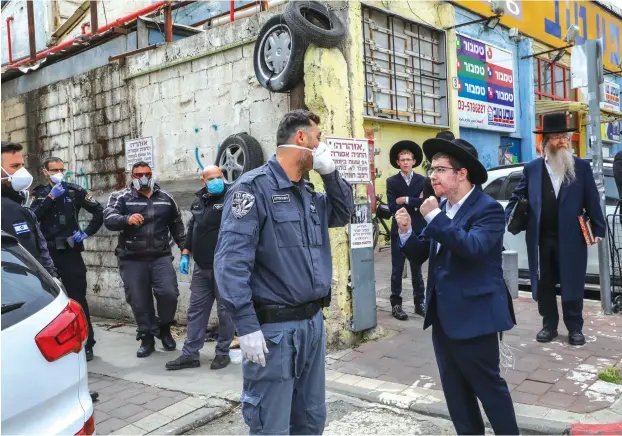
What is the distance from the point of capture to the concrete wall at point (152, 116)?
6102 mm

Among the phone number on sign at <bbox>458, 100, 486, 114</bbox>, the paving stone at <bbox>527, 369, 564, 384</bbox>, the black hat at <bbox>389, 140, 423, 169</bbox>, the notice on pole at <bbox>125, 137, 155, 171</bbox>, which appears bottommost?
the paving stone at <bbox>527, 369, 564, 384</bbox>

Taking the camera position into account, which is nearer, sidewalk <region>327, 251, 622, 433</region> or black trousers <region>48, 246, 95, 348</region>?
sidewalk <region>327, 251, 622, 433</region>

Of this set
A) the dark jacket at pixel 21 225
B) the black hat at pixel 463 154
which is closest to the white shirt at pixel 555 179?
A: the black hat at pixel 463 154

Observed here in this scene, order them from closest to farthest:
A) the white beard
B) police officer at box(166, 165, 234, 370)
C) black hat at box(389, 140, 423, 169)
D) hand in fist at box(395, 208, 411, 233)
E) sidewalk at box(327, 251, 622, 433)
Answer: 1. hand in fist at box(395, 208, 411, 233)
2. sidewalk at box(327, 251, 622, 433)
3. the white beard
4. police officer at box(166, 165, 234, 370)
5. black hat at box(389, 140, 423, 169)

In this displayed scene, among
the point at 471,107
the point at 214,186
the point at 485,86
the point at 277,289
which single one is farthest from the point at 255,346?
the point at 485,86

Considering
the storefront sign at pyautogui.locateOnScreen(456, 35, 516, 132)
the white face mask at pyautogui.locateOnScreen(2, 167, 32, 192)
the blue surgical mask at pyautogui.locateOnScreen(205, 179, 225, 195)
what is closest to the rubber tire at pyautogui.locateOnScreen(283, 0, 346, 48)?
the blue surgical mask at pyautogui.locateOnScreen(205, 179, 225, 195)

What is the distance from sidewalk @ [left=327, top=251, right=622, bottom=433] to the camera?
3904 millimetres

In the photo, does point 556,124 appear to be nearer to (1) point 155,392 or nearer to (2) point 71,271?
(1) point 155,392

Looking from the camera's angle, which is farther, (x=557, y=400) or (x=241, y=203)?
(x=557, y=400)

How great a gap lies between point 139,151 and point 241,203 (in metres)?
4.99

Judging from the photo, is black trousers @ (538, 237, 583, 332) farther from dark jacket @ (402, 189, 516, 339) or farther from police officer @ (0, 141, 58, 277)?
police officer @ (0, 141, 58, 277)

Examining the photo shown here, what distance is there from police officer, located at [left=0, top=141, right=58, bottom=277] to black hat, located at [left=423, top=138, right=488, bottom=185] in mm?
3359

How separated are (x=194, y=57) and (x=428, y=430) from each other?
188 inches

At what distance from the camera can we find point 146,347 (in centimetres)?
591
